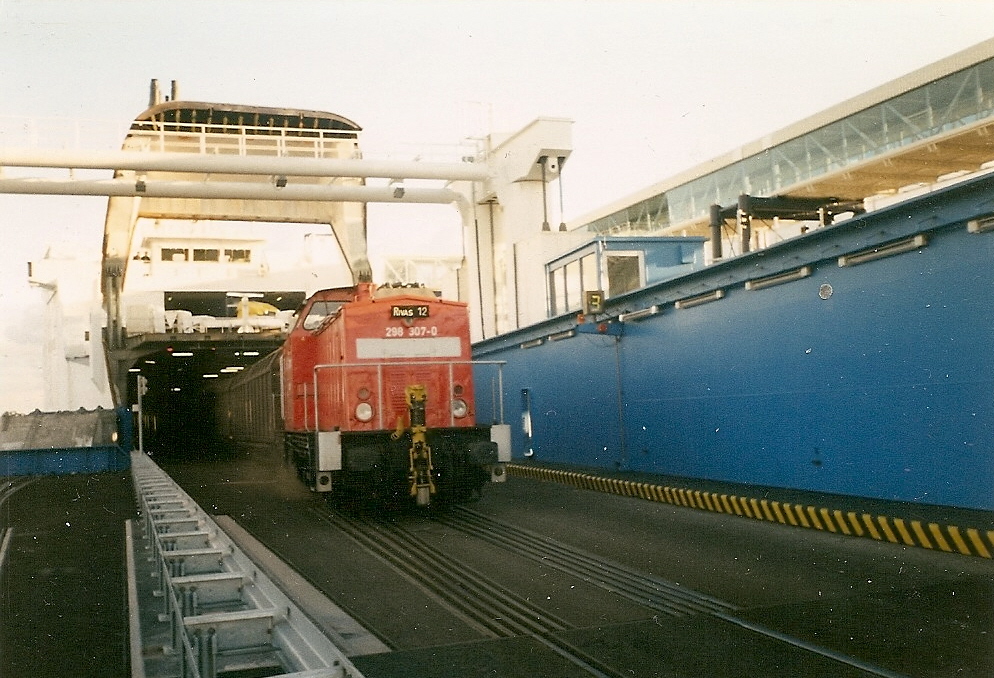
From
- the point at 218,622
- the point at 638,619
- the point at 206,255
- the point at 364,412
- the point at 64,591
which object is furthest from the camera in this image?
the point at 206,255

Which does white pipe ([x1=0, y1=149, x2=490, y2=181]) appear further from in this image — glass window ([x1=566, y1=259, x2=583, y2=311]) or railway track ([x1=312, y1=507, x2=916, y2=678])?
railway track ([x1=312, y1=507, x2=916, y2=678])

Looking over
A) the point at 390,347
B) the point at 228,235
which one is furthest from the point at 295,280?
the point at 390,347

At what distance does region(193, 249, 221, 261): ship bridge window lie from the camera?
115 feet

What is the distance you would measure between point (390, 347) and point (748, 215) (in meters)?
5.42

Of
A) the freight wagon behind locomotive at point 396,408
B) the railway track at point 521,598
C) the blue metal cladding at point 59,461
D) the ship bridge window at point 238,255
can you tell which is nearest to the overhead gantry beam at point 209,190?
the blue metal cladding at point 59,461

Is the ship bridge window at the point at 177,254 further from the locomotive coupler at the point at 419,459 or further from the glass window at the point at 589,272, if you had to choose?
the locomotive coupler at the point at 419,459

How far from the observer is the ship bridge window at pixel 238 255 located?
115 feet

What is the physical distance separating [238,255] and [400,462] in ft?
89.7

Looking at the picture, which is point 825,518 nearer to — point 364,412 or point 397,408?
point 397,408

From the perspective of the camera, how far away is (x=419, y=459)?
10.1 m

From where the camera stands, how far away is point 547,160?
61.5 feet

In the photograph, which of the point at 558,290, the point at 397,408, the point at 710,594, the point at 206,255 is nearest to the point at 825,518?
the point at 710,594

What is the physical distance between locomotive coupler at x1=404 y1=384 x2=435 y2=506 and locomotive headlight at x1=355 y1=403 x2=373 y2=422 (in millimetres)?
727

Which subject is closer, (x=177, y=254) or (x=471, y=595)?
(x=471, y=595)
